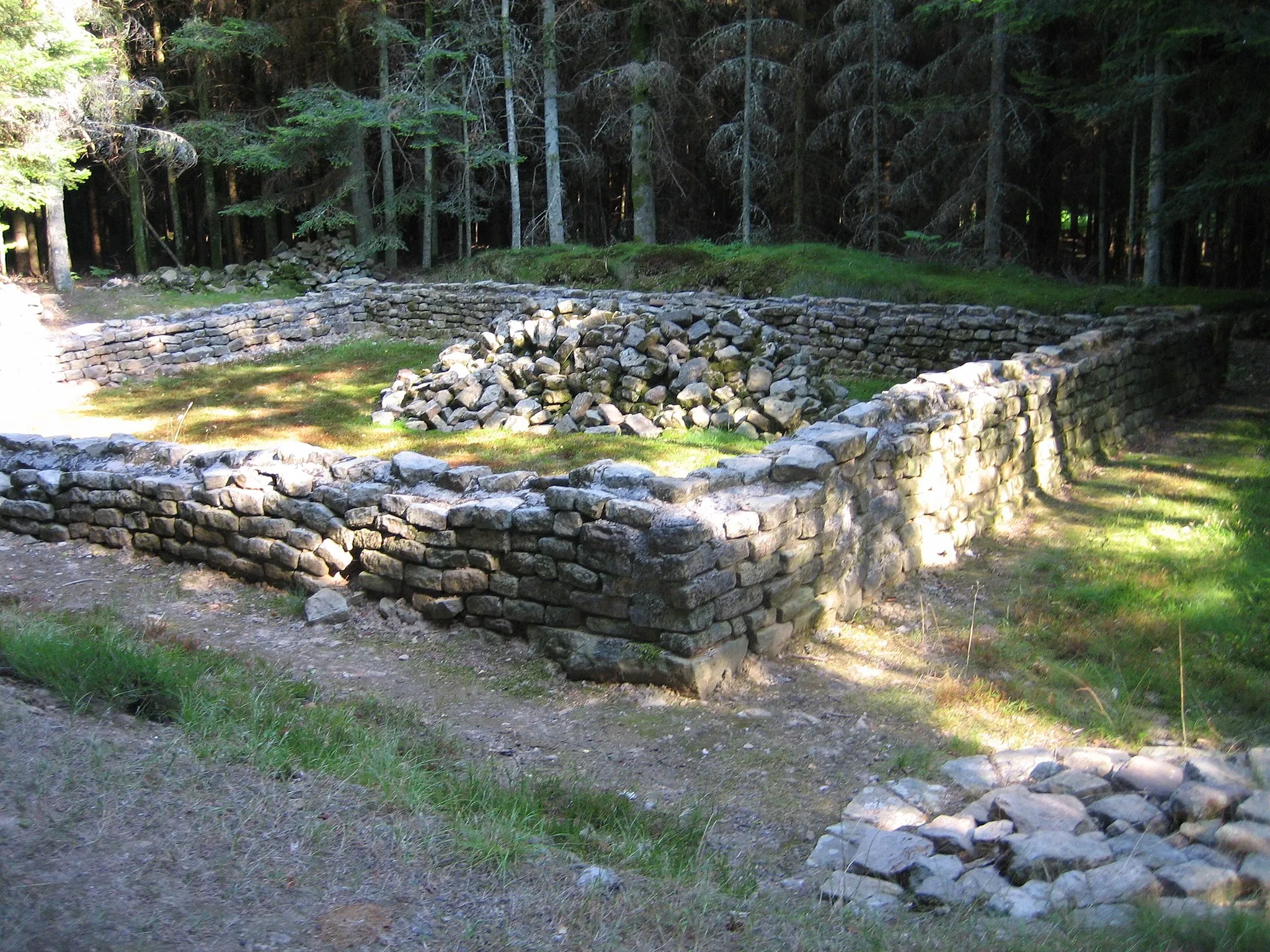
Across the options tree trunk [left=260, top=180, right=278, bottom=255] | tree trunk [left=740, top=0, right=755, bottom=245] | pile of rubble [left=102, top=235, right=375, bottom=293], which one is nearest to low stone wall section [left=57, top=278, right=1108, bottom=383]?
pile of rubble [left=102, top=235, right=375, bottom=293]

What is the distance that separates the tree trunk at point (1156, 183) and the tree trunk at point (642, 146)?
410 inches

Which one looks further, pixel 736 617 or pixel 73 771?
pixel 736 617

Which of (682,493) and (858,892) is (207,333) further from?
(858,892)

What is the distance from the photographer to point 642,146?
2372 cm

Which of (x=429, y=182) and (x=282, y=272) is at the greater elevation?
(x=429, y=182)

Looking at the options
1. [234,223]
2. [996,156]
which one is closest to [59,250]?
[234,223]

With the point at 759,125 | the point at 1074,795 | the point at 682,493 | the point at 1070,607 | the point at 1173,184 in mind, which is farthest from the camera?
the point at 759,125

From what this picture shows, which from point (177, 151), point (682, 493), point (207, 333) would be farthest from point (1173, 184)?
point (177, 151)

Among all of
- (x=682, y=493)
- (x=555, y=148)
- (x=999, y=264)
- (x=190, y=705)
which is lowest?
(x=190, y=705)

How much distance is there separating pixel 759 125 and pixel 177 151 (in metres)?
13.2

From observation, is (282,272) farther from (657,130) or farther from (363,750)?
(363,750)

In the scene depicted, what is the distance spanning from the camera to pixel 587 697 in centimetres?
595

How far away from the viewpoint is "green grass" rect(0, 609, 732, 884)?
4.11 metres

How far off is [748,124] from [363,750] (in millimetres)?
20076
